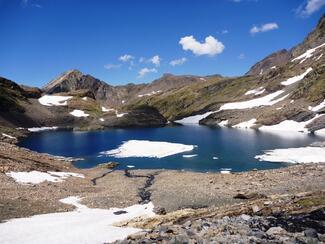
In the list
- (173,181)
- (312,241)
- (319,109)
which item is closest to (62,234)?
(312,241)

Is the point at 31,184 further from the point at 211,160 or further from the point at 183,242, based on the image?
the point at 211,160

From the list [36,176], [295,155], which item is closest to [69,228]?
[36,176]

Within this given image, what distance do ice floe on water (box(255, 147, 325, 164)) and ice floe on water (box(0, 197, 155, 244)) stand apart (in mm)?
49448

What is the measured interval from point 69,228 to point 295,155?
66165mm

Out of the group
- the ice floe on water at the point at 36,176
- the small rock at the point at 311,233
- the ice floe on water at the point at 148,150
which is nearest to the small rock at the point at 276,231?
the small rock at the point at 311,233

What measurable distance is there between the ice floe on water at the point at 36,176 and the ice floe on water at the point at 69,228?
18.0m

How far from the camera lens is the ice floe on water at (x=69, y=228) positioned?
24.5 metres

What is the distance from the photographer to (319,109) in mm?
159375

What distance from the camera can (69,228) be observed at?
27.5 m

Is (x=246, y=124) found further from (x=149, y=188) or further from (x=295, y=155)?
(x=149, y=188)

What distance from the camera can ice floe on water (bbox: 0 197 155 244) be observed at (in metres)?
24.5

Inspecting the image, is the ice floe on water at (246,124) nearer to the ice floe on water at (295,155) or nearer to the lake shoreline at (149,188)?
the ice floe on water at (295,155)

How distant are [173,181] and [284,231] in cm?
3885

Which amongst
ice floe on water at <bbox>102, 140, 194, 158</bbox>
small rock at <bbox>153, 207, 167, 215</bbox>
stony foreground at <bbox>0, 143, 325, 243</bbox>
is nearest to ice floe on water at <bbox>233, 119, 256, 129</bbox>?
ice floe on water at <bbox>102, 140, 194, 158</bbox>
